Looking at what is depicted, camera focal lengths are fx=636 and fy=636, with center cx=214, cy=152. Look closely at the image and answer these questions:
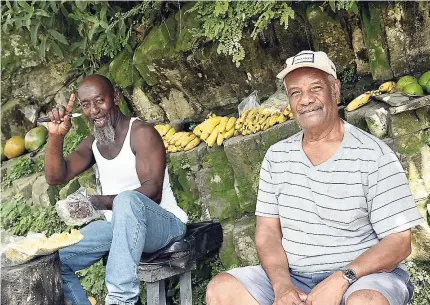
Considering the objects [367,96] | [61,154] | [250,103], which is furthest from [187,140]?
[367,96]

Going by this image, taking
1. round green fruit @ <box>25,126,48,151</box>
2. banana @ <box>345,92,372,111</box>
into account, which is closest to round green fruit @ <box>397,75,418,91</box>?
banana @ <box>345,92,372,111</box>

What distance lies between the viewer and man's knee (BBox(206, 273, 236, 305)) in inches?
118

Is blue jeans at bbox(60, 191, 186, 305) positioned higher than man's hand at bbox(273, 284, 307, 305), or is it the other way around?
blue jeans at bbox(60, 191, 186, 305)

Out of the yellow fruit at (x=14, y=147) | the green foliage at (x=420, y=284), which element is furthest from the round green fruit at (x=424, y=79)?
the yellow fruit at (x=14, y=147)

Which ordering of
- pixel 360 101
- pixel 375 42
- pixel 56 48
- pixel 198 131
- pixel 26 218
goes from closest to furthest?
pixel 360 101 < pixel 375 42 < pixel 198 131 < pixel 56 48 < pixel 26 218

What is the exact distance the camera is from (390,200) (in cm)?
283

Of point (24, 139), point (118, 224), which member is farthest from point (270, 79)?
point (24, 139)

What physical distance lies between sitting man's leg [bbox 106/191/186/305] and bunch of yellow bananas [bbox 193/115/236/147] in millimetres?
1445

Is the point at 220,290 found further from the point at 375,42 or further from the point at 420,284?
the point at 375,42

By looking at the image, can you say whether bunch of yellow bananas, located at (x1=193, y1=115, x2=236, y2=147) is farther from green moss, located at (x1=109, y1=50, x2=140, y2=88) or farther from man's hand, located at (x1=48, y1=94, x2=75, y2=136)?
man's hand, located at (x1=48, y1=94, x2=75, y2=136)

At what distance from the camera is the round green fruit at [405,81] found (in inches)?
175

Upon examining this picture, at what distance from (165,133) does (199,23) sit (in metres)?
1.02

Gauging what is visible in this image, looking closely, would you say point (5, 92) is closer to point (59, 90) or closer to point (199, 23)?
point (59, 90)

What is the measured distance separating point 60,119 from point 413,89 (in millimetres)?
2378
